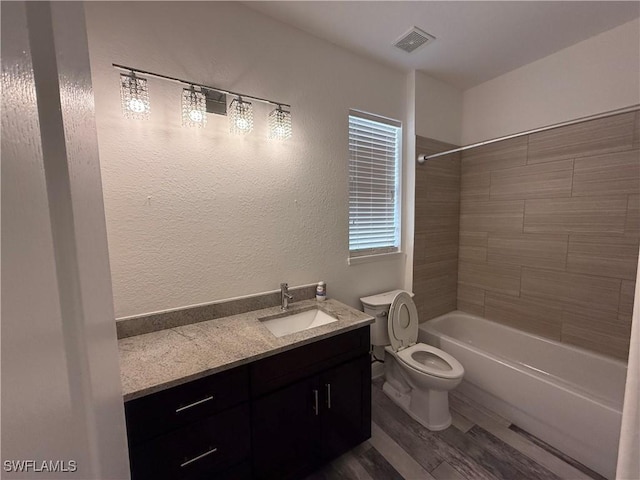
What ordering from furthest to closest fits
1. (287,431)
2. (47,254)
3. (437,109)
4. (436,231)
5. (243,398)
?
(436,231) → (437,109) → (287,431) → (243,398) → (47,254)

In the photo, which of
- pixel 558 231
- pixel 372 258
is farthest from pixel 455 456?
pixel 558 231

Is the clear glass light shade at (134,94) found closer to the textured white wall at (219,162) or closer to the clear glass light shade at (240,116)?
the textured white wall at (219,162)

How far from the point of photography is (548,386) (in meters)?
1.57

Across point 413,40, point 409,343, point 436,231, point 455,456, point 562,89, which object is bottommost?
point 455,456

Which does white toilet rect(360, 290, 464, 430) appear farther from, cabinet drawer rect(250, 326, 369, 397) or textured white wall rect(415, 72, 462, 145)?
textured white wall rect(415, 72, 462, 145)

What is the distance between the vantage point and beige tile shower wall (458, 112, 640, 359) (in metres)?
1.73

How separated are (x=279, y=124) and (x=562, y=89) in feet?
6.98

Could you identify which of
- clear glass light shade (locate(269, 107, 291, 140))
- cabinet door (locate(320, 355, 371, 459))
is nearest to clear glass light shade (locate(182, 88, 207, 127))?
clear glass light shade (locate(269, 107, 291, 140))

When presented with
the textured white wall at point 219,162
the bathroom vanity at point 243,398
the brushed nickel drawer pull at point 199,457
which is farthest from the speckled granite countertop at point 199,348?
the brushed nickel drawer pull at point 199,457

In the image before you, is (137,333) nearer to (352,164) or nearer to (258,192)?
(258,192)

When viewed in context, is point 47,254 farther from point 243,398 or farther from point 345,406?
point 345,406

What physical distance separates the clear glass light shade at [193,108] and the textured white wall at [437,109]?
1.68m

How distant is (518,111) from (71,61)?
2.81 metres

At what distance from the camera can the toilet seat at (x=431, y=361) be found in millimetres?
1679
